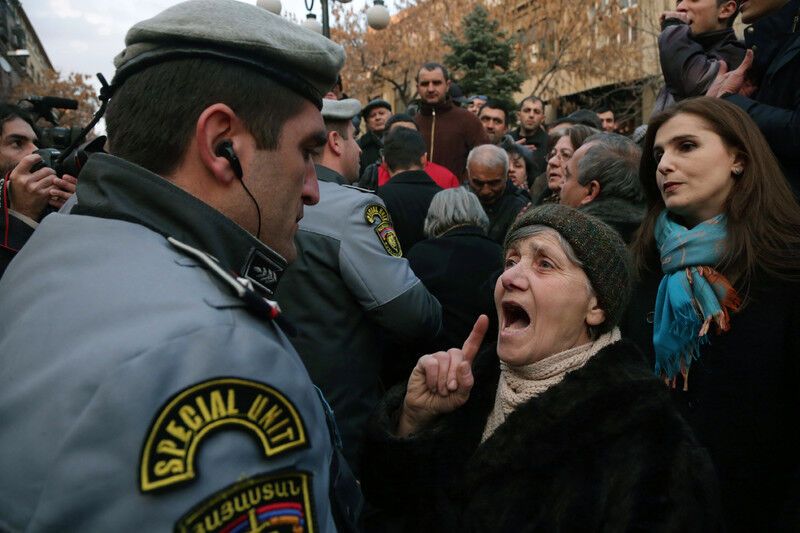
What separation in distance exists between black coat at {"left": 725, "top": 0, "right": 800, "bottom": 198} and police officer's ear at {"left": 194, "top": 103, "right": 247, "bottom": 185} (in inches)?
104

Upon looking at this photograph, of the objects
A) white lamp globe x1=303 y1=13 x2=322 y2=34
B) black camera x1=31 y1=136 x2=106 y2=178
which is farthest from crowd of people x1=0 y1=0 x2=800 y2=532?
white lamp globe x1=303 y1=13 x2=322 y2=34

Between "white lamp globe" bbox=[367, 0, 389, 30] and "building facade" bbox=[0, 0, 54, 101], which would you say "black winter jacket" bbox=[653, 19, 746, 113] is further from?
"building facade" bbox=[0, 0, 54, 101]

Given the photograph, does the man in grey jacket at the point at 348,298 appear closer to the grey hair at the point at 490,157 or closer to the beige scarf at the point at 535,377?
the beige scarf at the point at 535,377

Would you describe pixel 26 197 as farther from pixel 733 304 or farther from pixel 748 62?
pixel 748 62

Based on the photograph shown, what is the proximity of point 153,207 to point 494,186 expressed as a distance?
15.7 ft

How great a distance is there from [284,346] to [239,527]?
13.4 inches

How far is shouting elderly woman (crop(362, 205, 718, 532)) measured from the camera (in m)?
1.98

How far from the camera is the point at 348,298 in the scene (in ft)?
10.0

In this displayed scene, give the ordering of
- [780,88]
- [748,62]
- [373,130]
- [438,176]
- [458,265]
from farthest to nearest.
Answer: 1. [373,130]
2. [438,176]
3. [458,265]
4. [748,62]
5. [780,88]

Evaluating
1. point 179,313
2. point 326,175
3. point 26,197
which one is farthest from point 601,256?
point 26,197

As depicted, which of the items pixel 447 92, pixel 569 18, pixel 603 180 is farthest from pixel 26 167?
pixel 569 18

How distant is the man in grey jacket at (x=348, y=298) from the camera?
299cm

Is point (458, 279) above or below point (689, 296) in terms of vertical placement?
below

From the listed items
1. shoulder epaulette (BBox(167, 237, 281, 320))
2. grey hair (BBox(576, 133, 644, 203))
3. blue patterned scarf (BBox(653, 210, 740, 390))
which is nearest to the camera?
shoulder epaulette (BBox(167, 237, 281, 320))
